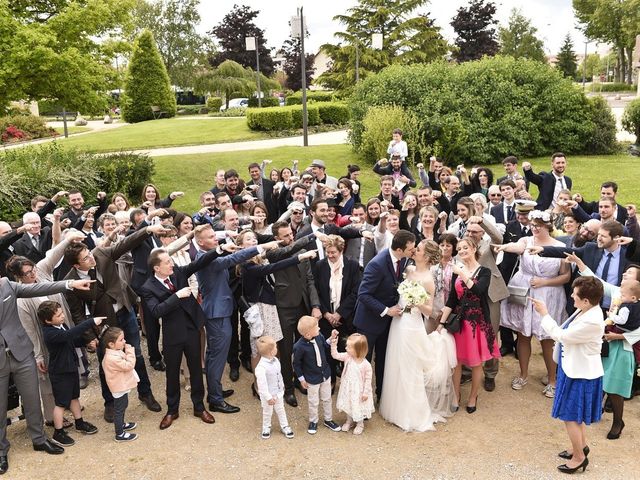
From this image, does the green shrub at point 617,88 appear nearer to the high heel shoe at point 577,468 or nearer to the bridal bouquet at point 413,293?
the bridal bouquet at point 413,293

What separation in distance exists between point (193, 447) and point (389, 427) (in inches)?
82.2

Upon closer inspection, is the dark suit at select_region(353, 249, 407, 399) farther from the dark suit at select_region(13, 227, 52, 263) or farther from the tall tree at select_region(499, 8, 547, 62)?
the tall tree at select_region(499, 8, 547, 62)

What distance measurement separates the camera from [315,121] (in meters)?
30.8

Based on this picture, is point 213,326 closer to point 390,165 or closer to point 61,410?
point 61,410

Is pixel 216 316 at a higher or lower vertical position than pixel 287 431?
higher

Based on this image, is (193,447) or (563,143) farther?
(563,143)

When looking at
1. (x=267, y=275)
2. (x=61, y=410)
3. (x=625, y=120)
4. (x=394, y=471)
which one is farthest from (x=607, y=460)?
(x=625, y=120)

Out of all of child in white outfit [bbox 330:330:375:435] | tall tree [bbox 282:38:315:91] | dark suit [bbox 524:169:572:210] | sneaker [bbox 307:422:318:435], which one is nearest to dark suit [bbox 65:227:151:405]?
sneaker [bbox 307:422:318:435]

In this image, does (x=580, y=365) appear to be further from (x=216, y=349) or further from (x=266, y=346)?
(x=216, y=349)

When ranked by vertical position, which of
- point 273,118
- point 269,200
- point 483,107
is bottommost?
point 269,200

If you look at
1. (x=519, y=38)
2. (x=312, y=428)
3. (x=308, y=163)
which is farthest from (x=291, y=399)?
(x=519, y=38)

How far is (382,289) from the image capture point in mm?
6340

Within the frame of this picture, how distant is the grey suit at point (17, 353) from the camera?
5523mm

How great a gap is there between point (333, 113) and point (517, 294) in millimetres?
25849
